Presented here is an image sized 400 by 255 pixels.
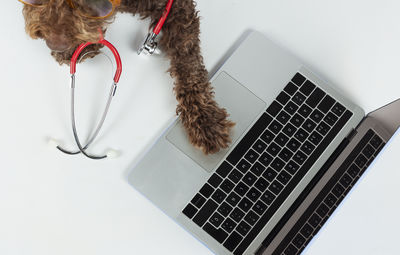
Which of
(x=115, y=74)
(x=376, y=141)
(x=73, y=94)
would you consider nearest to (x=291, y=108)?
(x=376, y=141)

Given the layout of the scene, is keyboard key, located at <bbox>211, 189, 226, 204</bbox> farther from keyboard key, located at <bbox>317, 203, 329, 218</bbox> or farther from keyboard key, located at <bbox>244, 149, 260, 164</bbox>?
keyboard key, located at <bbox>317, 203, 329, 218</bbox>

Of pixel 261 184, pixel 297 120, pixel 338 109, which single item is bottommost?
pixel 261 184

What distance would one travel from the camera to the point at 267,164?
3.28 feet

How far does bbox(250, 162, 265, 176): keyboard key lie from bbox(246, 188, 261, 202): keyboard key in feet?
0.15

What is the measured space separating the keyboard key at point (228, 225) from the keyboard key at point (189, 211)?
9 centimetres

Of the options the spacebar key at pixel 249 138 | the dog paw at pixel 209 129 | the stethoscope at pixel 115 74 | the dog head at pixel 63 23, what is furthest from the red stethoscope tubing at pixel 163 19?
the spacebar key at pixel 249 138

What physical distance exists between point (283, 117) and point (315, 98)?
0.11 meters

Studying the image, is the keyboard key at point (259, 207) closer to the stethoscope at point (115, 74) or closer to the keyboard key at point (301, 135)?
the keyboard key at point (301, 135)

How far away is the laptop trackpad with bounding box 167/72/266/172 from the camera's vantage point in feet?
3.28

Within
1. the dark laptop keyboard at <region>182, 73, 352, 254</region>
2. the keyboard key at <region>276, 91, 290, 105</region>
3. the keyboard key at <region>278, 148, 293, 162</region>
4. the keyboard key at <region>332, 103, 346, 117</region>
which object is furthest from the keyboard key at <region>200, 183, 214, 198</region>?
the keyboard key at <region>332, 103, 346, 117</region>

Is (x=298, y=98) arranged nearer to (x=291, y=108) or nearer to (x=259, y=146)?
(x=291, y=108)

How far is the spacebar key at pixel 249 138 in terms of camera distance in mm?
998

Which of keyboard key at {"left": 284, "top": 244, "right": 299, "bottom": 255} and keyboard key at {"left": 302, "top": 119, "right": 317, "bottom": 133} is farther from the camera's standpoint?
keyboard key at {"left": 302, "top": 119, "right": 317, "bottom": 133}

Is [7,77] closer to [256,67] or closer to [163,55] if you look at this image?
[163,55]
